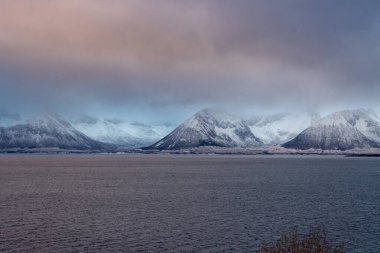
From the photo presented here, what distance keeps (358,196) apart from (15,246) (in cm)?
7841

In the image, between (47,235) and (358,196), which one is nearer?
(47,235)

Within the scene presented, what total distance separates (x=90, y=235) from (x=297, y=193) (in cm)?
6688

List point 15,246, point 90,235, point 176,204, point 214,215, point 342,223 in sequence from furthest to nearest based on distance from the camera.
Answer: point 176,204 → point 214,215 → point 342,223 → point 90,235 → point 15,246

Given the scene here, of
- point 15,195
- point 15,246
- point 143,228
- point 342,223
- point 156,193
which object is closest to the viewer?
point 15,246

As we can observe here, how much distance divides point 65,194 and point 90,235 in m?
54.2

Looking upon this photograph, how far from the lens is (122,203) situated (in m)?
93.9

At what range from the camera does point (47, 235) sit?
60594 mm

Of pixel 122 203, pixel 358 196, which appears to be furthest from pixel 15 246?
pixel 358 196

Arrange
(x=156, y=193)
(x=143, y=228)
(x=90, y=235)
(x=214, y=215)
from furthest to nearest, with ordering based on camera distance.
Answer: (x=156, y=193) → (x=214, y=215) → (x=143, y=228) → (x=90, y=235)

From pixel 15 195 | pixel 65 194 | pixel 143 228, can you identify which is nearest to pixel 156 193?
pixel 65 194

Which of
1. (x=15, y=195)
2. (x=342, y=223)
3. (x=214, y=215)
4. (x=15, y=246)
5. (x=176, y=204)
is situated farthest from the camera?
(x=15, y=195)

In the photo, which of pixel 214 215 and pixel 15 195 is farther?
pixel 15 195

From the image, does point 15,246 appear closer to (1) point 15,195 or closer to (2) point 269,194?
(1) point 15,195

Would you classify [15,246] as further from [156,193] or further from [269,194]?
[269,194]
